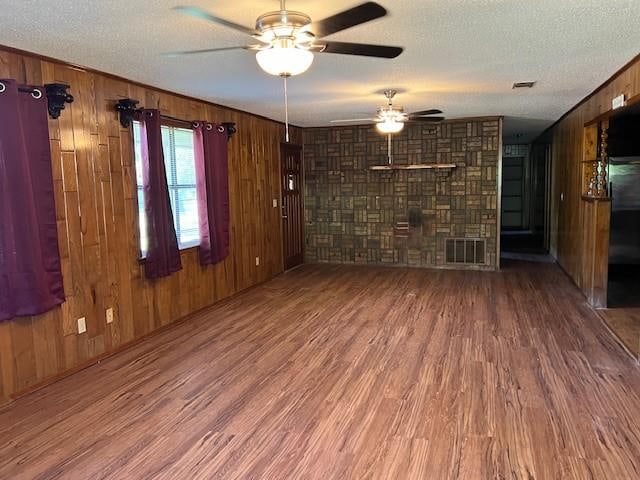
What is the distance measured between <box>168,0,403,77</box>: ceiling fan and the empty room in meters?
0.01

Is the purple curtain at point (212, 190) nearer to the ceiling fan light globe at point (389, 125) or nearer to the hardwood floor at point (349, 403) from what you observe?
the hardwood floor at point (349, 403)

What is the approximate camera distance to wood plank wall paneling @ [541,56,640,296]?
14.5 feet

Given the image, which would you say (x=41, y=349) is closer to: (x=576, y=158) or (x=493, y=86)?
(x=493, y=86)

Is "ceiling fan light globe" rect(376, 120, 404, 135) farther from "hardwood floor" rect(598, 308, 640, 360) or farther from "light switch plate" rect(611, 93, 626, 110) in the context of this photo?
"hardwood floor" rect(598, 308, 640, 360)

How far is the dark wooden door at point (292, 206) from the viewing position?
7.76 m

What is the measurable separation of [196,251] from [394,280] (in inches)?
117

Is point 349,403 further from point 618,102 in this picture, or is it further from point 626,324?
point 618,102

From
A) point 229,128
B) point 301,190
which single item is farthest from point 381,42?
point 301,190

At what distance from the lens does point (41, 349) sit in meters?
3.46

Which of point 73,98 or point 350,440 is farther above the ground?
point 73,98

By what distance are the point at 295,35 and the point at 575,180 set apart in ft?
17.8

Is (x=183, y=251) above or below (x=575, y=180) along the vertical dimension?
below

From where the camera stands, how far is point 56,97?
Result: 346cm

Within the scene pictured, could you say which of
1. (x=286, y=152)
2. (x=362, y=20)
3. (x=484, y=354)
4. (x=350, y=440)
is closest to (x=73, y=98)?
(x=362, y=20)
